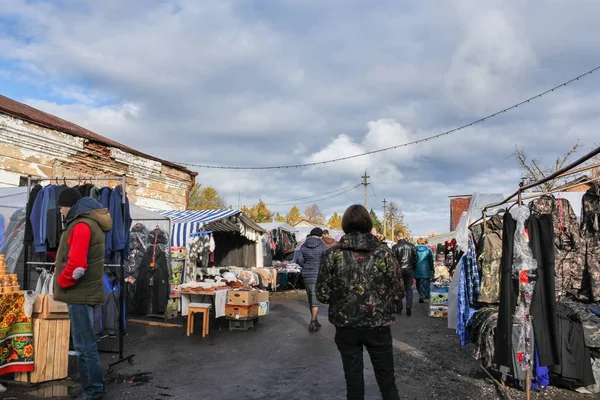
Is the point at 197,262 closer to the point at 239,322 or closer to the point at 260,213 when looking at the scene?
the point at 239,322

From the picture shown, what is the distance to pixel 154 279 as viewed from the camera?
9.57 meters

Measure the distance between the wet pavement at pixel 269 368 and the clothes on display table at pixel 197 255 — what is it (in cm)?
268

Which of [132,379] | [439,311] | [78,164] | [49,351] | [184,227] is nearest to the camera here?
[49,351]

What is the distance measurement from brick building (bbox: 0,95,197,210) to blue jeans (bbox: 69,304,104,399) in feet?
23.9

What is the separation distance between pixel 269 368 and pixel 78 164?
9074mm

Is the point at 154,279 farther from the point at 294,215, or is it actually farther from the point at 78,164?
the point at 294,215

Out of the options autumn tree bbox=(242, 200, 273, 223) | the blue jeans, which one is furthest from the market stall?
autumn tree bbox=(242, 200, 273, 223)

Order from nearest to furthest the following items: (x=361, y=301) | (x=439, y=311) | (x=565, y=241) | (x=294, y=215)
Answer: (x=361, y=301) < (x=565, y=241) < (x=439, y=311) < (x=294, y=215)

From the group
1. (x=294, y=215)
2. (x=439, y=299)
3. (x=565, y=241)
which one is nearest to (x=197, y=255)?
(x=439, y=299)

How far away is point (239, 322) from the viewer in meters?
8.86

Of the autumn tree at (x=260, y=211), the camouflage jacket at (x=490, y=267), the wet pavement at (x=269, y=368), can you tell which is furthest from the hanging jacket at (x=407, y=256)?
the autumn tree at (x=260, y=211)

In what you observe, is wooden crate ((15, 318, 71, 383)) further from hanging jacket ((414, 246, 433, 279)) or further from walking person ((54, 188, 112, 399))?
hanging jacket ((414, 246, 433, 279))

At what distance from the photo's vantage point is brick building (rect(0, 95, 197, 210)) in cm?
1025

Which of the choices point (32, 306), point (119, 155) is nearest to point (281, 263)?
A: point (119, 155)
